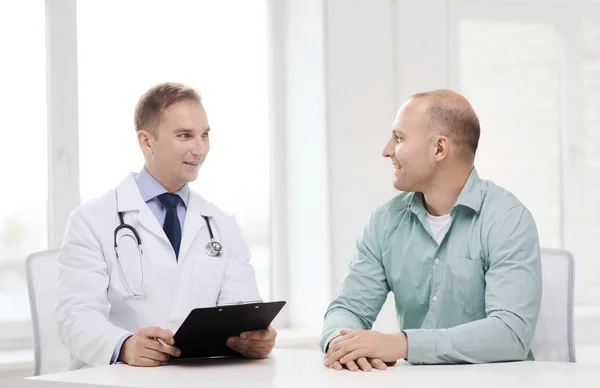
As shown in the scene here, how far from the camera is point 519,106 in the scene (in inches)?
181

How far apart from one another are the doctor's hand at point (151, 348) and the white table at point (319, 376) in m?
0.03

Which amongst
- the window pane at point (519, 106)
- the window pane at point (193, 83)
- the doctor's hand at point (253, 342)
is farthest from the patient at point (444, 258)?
the window pane at point (519, 106)

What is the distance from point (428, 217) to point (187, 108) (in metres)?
0.79

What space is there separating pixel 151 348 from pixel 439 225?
2.78 feet

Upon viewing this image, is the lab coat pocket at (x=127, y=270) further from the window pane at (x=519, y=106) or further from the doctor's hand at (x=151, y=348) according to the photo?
the window pane at (x=519, y=106)

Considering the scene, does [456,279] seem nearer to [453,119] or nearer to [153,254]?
[453,119]

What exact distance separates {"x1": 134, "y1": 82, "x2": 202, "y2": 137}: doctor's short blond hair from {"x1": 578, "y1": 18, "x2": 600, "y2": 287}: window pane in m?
2.87

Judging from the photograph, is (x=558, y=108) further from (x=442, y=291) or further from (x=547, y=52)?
(x=442, y=291)

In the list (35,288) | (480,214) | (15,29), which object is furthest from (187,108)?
Result: (15,29)

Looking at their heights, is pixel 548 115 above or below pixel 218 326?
above

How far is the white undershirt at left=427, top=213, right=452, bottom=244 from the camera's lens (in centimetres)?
231

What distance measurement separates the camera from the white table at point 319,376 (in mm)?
1688

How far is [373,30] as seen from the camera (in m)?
3.92

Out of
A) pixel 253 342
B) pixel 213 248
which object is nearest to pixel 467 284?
pixel 253 342
